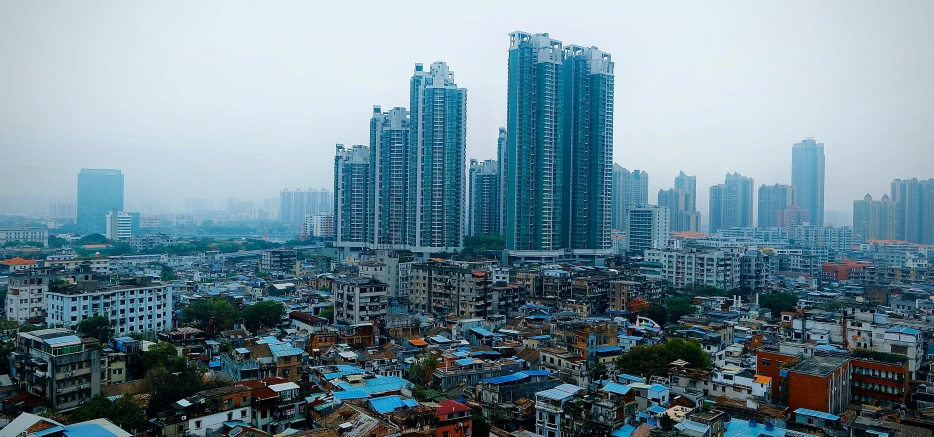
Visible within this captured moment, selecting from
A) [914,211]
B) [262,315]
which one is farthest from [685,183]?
[262,315]

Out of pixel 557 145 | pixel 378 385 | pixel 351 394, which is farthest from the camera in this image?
pixel 557 145

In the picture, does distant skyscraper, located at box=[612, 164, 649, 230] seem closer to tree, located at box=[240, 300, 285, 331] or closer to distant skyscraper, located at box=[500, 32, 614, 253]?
distant skyscraper, located at box=[500, 32, 614, 253]

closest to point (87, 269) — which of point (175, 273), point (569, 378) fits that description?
point (175, 273)

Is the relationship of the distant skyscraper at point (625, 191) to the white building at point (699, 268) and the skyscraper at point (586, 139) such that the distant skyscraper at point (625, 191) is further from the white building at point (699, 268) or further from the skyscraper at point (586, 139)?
the white building at point (699, 268)

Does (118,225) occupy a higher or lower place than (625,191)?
lower

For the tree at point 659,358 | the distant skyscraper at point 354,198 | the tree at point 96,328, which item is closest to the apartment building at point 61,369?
the tree at point 96,328

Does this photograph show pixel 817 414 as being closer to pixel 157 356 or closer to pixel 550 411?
pixel 550 411
